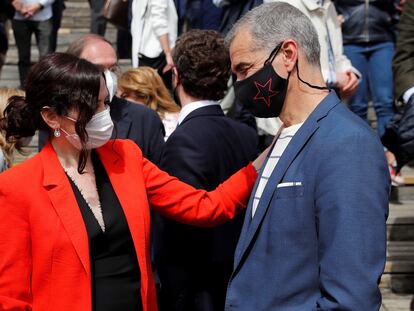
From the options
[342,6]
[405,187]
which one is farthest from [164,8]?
[405,187]

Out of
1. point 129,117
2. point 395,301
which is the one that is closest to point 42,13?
point 129,117

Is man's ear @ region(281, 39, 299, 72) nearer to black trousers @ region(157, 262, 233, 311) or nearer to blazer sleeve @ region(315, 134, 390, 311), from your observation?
blazer sleeve @ region(315, 134, 390, 311)

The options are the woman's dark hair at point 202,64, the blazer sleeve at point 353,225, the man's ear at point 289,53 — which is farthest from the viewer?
the woman's dark hair at point 202,64

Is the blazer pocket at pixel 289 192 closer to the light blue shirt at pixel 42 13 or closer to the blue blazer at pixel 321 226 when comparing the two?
the blue blazer at pixel 321 226

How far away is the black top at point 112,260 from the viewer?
115 inches

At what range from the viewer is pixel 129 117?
13.9 feet

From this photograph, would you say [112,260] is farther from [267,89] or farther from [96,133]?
[267,89]

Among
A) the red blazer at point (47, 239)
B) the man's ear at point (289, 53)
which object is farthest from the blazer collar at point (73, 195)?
the man's ear at point (289, 53)

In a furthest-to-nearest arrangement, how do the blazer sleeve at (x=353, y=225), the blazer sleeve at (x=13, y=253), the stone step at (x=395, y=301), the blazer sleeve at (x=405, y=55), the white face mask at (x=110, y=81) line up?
the stone step at (x=395, y=301), the blazer sleeve at (x=405, y=55), the white face mask at (x=110, y=81), the blazer sleeve at (x=13, y=253), the blazer sleeve at (x=353, y=225)

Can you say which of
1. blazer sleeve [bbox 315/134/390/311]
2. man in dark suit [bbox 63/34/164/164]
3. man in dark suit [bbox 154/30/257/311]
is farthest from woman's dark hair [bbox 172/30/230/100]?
blazer sleeve [bbox 315/134/390/311]

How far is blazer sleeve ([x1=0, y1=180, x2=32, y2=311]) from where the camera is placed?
2764 millimetres

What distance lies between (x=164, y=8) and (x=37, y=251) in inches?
180

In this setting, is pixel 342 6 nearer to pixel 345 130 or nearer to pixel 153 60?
pixel 153 60

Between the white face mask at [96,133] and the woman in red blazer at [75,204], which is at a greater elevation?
the white face mask at [96,133]
